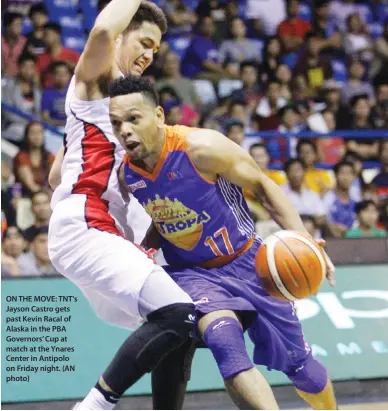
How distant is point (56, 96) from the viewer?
9016 mm

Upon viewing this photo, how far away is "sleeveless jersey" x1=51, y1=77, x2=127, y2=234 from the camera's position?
4281 millimetres

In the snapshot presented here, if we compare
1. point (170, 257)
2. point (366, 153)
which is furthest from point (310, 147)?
point (170, 257)

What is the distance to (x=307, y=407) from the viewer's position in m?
6.12

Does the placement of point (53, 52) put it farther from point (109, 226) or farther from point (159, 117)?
point (109, 226)

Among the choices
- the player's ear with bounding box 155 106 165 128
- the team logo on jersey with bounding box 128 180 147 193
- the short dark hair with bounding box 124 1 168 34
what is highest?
the short dark hair with bounding box 124 1 168 34

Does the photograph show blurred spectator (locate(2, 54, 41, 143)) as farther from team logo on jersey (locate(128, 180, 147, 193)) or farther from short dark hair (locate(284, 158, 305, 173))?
team logo on jersey (locate(128, 180, 147, 193))

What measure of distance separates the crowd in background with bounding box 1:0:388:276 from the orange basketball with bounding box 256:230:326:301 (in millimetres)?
3279

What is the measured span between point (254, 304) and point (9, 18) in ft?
20.0

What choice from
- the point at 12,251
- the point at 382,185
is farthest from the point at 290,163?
the point at 12,251

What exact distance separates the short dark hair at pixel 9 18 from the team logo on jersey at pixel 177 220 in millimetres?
5656

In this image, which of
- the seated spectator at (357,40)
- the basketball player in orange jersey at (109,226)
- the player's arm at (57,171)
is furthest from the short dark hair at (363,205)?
the player's arm at (57,171)

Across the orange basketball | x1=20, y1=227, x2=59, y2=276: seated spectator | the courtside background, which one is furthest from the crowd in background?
the orange basketball

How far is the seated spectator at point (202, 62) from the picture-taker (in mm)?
10531

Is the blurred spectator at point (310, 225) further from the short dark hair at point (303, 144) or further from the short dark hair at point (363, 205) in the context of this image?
the short dark hair at point (303, 144)
